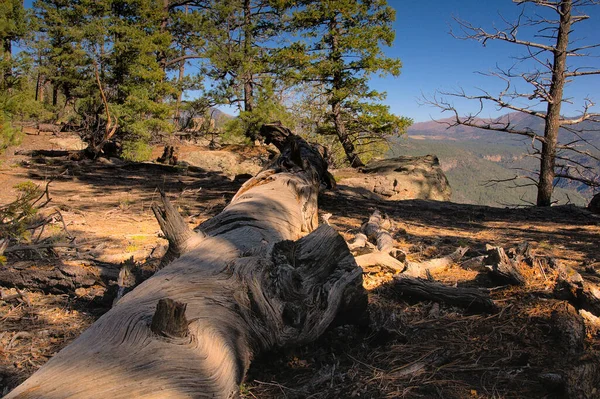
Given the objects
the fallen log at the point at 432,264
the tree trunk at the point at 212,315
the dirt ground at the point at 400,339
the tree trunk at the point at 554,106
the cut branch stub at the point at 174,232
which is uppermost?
the tree trunk at the point at 554,106

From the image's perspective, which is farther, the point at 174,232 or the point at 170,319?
the point at 174,232

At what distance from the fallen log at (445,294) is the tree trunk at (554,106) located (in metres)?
7.62

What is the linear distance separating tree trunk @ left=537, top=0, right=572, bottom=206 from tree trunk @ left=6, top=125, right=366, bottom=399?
26.3ft

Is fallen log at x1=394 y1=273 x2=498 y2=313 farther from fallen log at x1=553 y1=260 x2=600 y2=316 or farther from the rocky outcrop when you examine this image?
the rocky outcrop

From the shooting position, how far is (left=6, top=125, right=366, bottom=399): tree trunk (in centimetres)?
161

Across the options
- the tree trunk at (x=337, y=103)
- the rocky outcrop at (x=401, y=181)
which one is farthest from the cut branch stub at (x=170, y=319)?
the tree trunk at (x=337, y=103)

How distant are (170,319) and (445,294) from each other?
214 centimetres

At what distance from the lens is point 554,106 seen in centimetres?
888

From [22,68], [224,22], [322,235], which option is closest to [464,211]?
[322,235]

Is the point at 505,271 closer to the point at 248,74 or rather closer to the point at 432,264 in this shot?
the point at 432,264

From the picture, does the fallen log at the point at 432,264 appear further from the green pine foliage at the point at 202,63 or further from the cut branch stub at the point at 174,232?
the green pine foliage at the point at 202,63

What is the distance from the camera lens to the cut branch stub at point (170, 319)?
5.65ft

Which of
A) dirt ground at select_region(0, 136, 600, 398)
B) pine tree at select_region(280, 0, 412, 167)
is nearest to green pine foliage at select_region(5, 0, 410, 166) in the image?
pine tree at select_region(280, 0, 412, 167)

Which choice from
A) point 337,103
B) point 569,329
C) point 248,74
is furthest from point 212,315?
point 248,74
